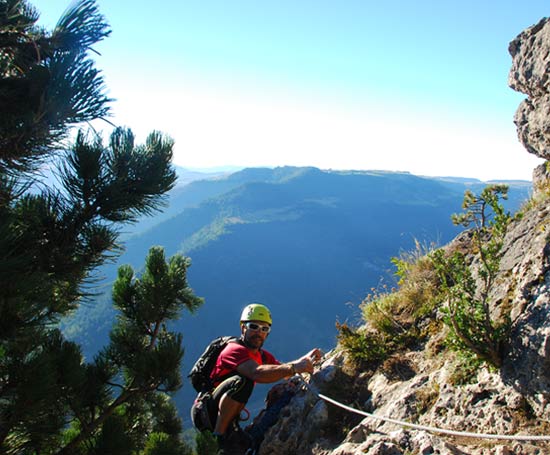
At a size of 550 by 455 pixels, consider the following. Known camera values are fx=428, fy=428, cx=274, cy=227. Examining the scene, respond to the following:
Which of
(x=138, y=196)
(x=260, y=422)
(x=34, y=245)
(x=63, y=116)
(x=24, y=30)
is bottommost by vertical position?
(x=260, y=422)

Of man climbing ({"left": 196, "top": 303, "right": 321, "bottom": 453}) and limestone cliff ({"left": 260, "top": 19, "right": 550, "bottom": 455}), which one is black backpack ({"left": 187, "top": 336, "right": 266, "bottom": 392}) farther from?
limestone cliff ({"left": 260, "top": 19, "right": 550, "bottom": 455})

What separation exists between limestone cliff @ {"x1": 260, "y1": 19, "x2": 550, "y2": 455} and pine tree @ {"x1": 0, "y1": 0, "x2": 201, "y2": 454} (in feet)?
6.21

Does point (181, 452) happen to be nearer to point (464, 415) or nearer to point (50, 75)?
point (464, 415)

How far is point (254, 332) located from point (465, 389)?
2.59 metres

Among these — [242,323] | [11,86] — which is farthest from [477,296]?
[11,86]

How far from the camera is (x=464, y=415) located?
3.78m

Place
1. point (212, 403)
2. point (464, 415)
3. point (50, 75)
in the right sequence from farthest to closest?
point (212, 403) < point (464, 415) < point (50, 75)

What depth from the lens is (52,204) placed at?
3697mm

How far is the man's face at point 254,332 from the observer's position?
18.2ft

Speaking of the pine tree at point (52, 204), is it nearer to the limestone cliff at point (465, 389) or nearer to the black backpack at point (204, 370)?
the black backpack at point (204, 370)

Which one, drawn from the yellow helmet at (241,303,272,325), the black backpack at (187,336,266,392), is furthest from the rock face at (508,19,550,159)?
the black backpack at (187,336,266,392)

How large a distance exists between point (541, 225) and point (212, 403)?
168 inches

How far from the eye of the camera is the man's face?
5.55 metres

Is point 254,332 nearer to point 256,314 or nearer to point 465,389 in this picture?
point 256,314
